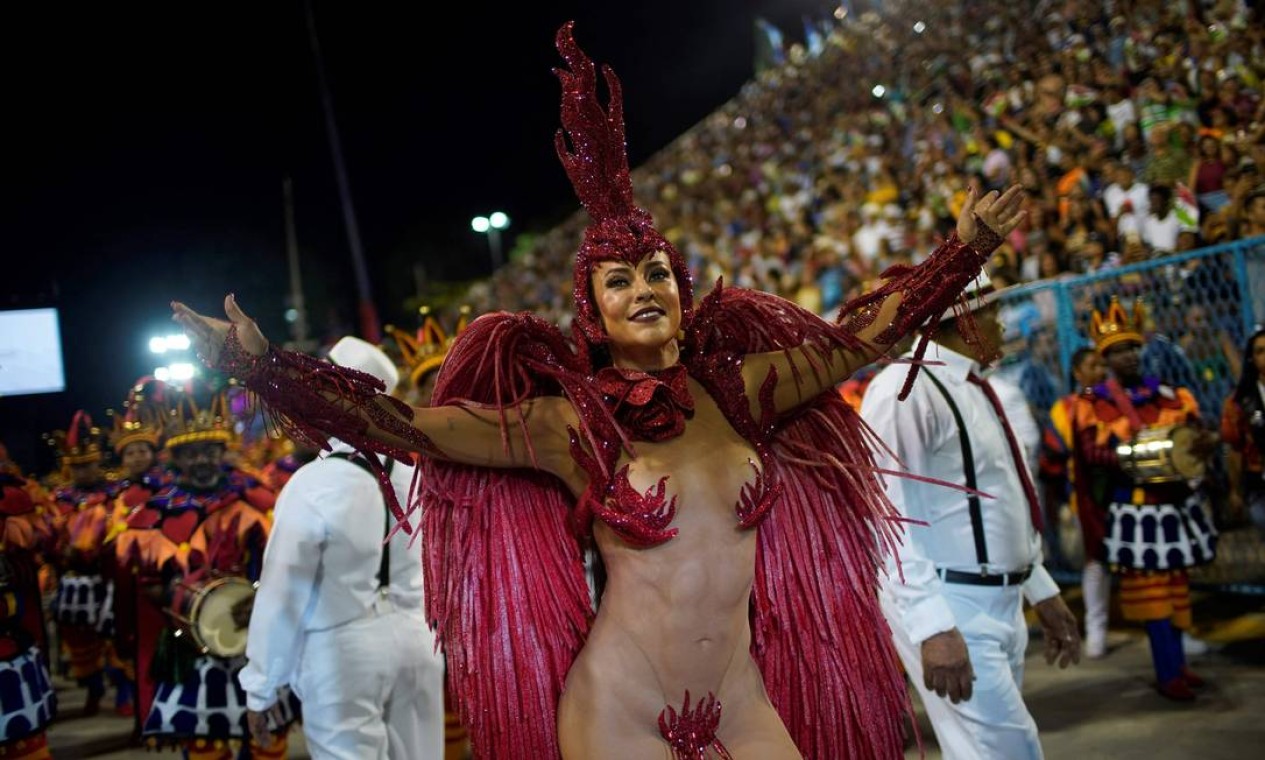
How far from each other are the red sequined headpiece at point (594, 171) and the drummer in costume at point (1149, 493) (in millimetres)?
4341

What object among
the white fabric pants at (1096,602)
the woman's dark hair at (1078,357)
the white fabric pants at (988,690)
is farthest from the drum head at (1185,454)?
the white fabric pants at (988,690)

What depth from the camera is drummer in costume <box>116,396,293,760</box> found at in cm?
486

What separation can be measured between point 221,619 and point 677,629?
10.1ft

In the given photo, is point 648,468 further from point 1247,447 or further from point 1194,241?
point 1194,241

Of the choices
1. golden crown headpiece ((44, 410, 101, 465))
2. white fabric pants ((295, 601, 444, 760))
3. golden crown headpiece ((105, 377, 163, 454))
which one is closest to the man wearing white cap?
white fabric pants ((295, 601, 444, 760))

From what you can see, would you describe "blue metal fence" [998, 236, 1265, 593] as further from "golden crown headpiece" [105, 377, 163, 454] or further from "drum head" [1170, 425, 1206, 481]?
"golden crown headpiece" [105, 377, 163, 454]

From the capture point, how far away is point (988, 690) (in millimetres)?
3594

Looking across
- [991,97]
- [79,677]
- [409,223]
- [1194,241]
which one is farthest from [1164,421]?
[409,223]

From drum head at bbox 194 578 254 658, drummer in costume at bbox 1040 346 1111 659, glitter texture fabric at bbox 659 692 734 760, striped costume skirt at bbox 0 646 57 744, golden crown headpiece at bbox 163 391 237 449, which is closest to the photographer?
glitter texture fabric at bbox 659 692 734 760

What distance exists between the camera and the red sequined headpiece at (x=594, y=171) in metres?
2.80

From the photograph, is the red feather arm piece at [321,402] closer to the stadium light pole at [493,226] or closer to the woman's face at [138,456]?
the woman's face at [138,456]

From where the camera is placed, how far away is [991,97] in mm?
12547

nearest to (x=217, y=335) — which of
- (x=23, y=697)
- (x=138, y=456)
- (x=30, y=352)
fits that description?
(x=23, y=697)

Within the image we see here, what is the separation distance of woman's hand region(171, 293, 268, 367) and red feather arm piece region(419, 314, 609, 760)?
57 cm
